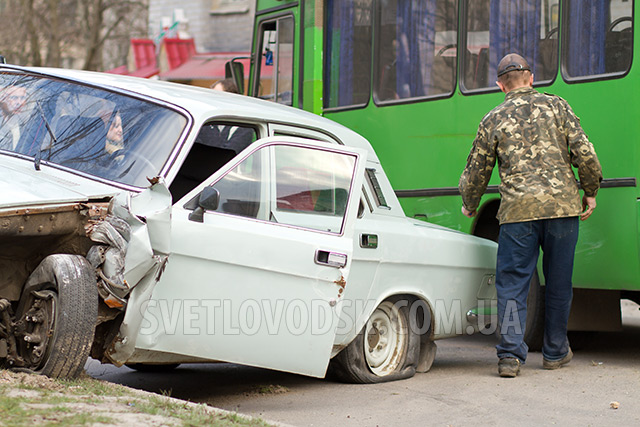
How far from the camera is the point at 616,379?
6.66 m

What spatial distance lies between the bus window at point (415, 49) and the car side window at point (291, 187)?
289cm

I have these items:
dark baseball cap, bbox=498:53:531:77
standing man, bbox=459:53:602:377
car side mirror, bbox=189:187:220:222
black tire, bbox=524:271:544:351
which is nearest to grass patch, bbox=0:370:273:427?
car side mirror, bbox=189:187:220:222

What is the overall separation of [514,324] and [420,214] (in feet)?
6.30

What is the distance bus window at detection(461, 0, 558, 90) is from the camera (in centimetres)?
761

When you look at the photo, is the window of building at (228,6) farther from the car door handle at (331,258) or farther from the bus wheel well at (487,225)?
the car door handle at (331,258)

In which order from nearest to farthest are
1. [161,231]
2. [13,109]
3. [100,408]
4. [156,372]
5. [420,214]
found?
[100,408], [161,231], [13,109], [156,372], [420,214]

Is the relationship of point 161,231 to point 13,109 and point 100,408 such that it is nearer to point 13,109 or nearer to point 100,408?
point 100,408

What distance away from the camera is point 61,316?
4.51m

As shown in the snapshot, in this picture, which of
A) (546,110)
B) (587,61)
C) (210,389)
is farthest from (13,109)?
(587,61)

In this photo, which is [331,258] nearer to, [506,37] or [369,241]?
[369,241]

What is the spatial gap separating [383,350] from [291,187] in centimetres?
163

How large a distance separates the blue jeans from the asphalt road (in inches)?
13.5

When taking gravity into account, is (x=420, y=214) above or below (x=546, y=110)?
below

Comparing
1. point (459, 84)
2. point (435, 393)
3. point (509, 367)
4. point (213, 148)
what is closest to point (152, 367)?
point (213, 148)
